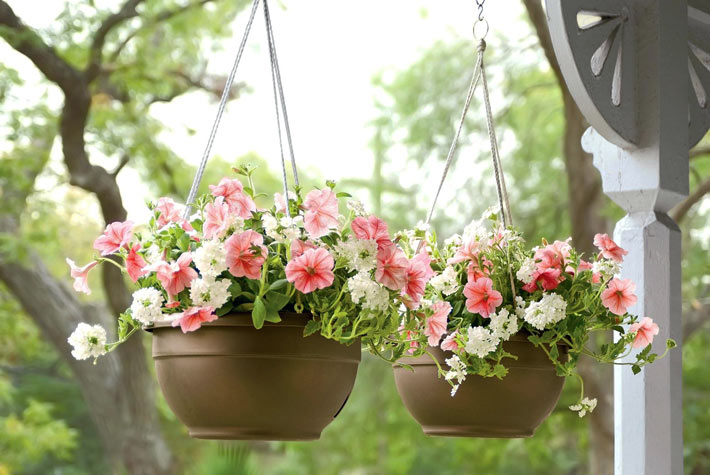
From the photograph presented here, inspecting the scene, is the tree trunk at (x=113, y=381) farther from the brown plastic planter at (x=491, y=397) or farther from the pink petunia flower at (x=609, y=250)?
the pink petunia flower at (x=609, y=250)

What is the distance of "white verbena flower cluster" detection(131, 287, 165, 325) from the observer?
3.76 ft

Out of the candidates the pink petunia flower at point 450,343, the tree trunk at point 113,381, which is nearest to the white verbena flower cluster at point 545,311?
the pink petunia flower at point 450,343

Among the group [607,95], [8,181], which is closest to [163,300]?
[607,95]

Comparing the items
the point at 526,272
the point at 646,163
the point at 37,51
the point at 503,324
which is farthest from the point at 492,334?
the point at 37,51

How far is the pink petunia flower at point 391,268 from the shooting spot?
3.88 ft

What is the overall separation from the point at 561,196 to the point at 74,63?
156 inches

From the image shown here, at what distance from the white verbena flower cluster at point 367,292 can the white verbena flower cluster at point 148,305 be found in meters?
0.26

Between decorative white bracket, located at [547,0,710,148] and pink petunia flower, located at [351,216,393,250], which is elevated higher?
decorative white bracket, located at [547,0,710,148]

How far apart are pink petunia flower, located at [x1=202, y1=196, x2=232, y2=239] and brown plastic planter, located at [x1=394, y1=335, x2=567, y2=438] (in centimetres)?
56

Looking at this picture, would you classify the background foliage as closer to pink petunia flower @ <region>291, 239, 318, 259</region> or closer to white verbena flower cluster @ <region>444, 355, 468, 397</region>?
white verbena flower cluster @ <region>444, 355, 468, 397</region>

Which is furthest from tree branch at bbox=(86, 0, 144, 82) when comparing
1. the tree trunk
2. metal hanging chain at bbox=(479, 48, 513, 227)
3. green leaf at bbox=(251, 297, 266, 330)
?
green leaf at bbox=(251, 297, 266, 330)

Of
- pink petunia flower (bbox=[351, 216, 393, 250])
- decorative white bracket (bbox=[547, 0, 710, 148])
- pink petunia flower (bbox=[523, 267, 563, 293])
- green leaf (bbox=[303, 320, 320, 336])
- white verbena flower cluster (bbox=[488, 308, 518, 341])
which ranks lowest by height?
green leaf (bbox=[303, 320, 320, 336])

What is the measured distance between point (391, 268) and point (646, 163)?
2.64 feet

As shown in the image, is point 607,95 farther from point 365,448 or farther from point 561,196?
point 365,448
